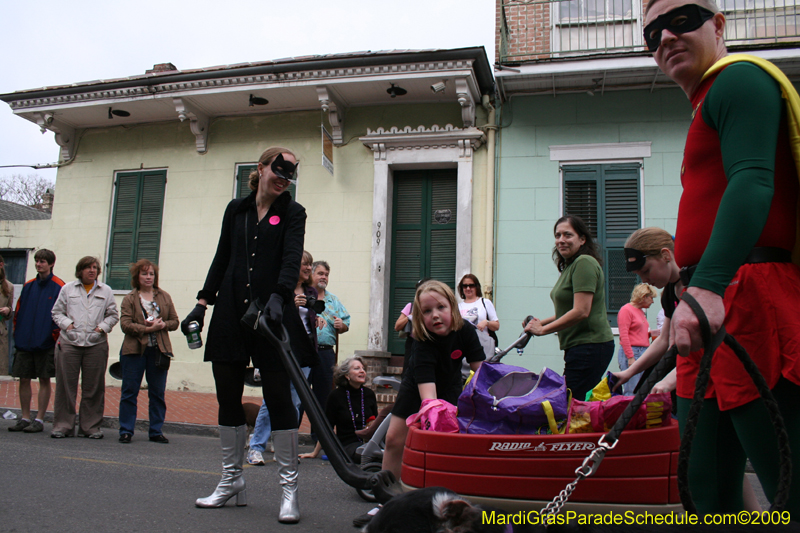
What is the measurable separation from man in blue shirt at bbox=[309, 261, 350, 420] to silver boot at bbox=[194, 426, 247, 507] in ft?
7.50

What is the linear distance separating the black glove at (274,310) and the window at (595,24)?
26.0ft

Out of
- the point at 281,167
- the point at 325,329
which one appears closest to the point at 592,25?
the point at 325,329

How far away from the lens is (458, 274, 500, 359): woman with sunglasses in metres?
6.55

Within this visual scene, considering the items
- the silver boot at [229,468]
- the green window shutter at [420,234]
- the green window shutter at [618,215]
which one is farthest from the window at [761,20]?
the silver boot at [229,468]

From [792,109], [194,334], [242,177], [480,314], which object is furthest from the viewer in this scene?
[242,177]

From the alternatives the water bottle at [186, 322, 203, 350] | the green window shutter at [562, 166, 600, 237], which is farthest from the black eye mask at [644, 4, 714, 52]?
the green window shutter at [562, 166, 600, 237]

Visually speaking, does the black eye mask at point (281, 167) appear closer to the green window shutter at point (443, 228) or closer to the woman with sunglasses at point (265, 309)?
the woman with sunglasses at point (265, 309)

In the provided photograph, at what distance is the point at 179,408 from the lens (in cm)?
832

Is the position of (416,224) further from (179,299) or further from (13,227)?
(13,227)

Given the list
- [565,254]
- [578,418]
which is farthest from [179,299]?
[578,418]

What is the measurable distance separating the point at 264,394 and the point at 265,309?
22.6 inches

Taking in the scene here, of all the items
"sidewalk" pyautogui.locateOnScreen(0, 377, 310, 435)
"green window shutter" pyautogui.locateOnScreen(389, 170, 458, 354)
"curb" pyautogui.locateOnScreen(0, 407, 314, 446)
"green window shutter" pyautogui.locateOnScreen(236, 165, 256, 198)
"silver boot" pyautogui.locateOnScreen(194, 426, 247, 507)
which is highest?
"green window shutter" pyautogui.locateOnScreen(236, 165, 256, 198)

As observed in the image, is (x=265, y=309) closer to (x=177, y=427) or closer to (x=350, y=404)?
(x=350, y=404)

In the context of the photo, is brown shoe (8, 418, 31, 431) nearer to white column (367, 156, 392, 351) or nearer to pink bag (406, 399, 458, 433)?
white column (367, 156, 392, 351)
